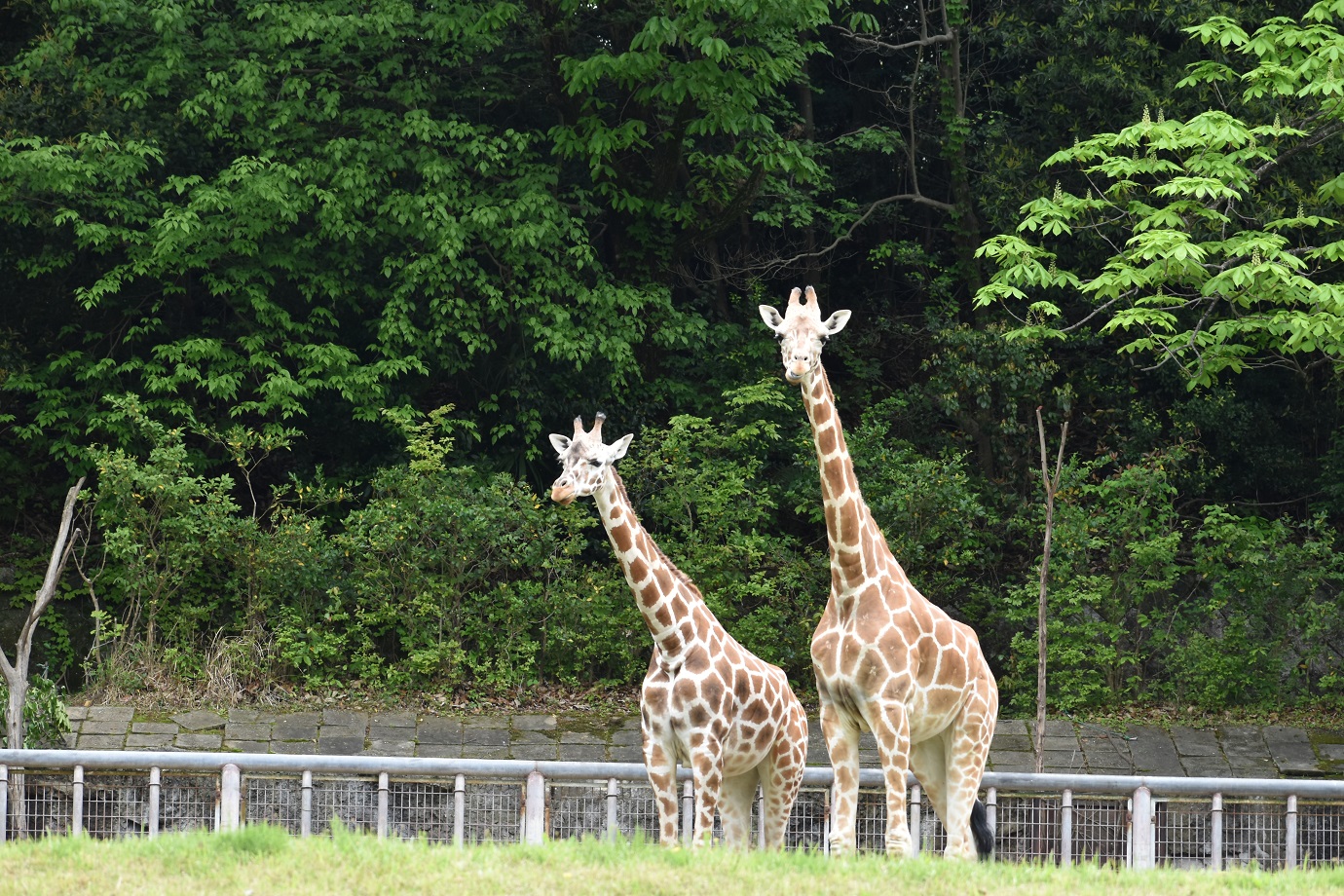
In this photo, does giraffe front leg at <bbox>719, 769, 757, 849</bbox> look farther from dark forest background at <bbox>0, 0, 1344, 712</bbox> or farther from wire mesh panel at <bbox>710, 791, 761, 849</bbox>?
dark forest background at <bbox>0, 0, 1344, 712</bbox>

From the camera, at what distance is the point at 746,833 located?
8.71 metres

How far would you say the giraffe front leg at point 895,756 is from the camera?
25.6 feet

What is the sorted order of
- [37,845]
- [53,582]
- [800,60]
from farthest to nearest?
[800,60] → [53,582] → [37,845]

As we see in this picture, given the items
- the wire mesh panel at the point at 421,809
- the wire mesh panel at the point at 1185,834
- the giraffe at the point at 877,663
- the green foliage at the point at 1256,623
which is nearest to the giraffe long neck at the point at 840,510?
the giraffe at the point at 877,663

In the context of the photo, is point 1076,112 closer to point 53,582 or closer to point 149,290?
point 149,290

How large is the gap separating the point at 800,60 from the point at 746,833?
9.32 m

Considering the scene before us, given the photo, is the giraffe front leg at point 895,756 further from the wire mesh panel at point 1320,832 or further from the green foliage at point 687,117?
the green foliage at point 687,117

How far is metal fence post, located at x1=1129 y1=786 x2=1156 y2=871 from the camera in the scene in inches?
328

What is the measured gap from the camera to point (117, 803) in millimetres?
10875

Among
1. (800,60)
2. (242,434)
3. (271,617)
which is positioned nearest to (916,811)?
(271,617)

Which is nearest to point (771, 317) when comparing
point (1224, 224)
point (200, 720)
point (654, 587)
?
point (654, 587)

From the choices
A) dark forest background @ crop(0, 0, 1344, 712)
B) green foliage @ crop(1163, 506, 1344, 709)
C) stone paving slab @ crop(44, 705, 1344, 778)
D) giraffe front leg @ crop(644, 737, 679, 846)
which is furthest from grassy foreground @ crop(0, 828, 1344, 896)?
green foliage @ crop(1163, 506, 1344, 709)

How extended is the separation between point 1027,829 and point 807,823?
159cm

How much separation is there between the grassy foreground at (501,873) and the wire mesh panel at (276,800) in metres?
3.23
